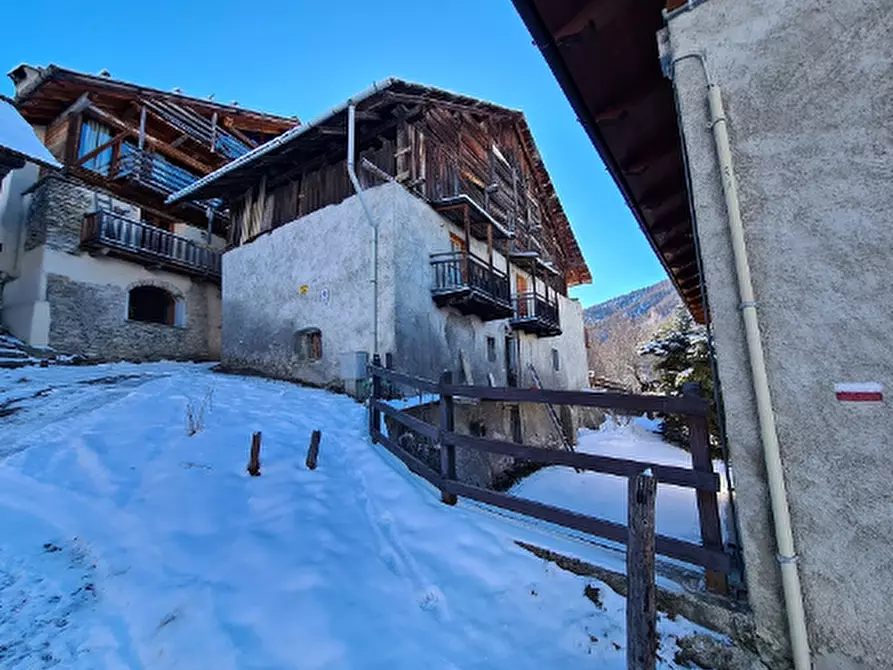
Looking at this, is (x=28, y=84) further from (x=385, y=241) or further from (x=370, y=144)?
(x=385, y=241)

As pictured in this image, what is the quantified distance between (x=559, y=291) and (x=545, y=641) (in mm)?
20783

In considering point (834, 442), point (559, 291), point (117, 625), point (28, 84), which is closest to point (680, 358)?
point (559, 291)

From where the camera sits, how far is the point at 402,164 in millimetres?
10984

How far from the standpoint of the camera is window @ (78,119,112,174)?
46.2ft

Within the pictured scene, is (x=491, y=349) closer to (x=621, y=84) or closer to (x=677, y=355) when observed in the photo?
(x=677, y=355)

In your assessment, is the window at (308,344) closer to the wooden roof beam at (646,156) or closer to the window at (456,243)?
the window at (456,243)

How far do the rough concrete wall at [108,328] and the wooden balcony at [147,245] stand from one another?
1026 millimetres

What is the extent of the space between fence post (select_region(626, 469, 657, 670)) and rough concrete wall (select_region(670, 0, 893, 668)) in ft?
2.46

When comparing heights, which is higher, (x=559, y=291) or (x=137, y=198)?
(x=137, y=198)

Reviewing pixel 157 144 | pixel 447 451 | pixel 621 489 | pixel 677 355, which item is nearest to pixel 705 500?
pixel 447 451

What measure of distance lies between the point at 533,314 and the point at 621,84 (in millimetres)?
12144

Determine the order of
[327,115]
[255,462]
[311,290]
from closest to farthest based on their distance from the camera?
[255,462]
[327,115]
[311,290]

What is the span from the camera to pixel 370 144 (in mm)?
11891

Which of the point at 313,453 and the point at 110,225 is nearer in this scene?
the point at 313,453
